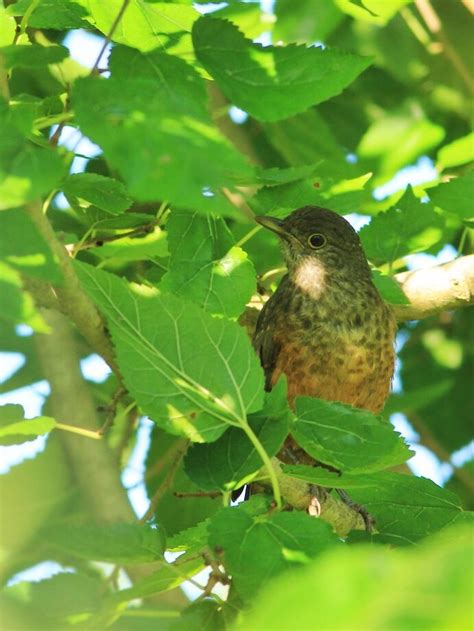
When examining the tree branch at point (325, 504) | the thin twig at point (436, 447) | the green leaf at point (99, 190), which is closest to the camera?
the green leaf at point (99, 190)

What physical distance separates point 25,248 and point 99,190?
114cm

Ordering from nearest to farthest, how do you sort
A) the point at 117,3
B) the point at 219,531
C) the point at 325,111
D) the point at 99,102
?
the point at 99,102 → the point at 219,531 → the point at 117,3 → the point at 325,111

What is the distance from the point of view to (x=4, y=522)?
4246 millimetres

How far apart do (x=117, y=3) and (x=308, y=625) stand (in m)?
2.37

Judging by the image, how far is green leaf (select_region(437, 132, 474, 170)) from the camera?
202 inches

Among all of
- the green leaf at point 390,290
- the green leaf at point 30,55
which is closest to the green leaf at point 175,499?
the green leaf at point 390,290

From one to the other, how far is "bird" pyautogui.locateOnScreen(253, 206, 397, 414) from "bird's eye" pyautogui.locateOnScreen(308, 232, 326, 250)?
1.1 inches

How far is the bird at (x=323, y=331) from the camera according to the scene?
5.44 metres

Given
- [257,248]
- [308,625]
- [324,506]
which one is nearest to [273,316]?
[257,248]

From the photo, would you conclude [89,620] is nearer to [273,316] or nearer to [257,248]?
[273,316]

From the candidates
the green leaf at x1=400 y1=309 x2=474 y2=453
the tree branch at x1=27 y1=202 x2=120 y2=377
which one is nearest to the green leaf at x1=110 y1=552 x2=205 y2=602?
the tree branch at x1=27 y1=202 x2=120 y2=377

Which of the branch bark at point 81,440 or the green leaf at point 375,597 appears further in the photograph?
the branch bark at point 81,440

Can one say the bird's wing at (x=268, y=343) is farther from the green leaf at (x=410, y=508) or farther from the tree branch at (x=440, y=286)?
the green leaf at (x=410, y=508)

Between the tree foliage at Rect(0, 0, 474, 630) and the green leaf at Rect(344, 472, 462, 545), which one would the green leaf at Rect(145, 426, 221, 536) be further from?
the green leaf at Rect(344, 472, 462, 545)
